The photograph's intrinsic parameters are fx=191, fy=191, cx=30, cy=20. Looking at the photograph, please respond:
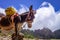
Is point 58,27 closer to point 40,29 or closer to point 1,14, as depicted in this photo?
point 40,29

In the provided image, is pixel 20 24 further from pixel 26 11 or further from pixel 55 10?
pixel 55 10

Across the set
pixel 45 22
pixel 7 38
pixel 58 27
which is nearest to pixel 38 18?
pixel 45 22

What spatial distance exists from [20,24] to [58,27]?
52cm

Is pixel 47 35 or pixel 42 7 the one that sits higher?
pixel 42 7

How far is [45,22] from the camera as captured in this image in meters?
2.60

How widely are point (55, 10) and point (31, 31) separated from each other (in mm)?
440

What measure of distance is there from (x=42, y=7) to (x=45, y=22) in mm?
211

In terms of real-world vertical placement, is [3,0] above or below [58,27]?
above

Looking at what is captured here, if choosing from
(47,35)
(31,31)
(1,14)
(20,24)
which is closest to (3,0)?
(1,14)

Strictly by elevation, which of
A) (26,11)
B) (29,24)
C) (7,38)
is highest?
(26,11)

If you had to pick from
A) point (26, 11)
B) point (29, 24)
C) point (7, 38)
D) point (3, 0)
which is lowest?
point (7, 38)

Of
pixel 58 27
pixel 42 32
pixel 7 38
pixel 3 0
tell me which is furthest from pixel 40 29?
pixel 3 0

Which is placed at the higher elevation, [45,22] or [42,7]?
[42,7]

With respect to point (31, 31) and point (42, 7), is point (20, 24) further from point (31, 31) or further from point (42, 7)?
point (42, 7)
